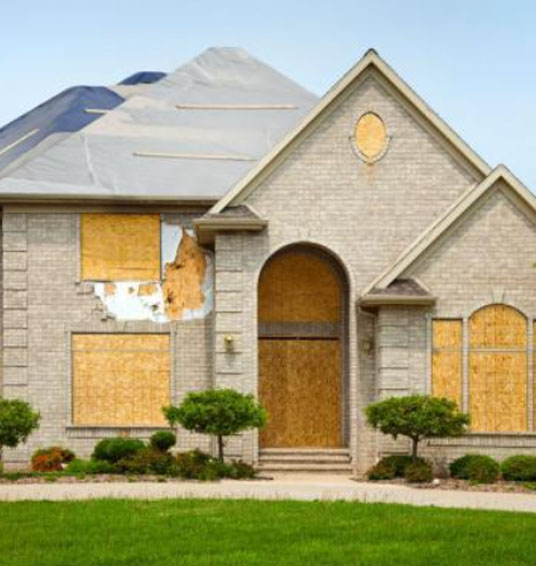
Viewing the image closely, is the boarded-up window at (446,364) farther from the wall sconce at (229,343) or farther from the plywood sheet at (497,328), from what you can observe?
the wall sconce at (229,343)

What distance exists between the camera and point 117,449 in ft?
88.4

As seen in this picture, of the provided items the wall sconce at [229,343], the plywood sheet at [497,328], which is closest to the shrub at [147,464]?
the wall sconce at [229,343]

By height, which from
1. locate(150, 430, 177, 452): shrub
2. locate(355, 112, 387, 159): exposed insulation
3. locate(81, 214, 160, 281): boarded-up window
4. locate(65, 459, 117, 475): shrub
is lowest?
locate(65, 459, 117, 475): shrub

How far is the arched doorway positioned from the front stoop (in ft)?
1.85

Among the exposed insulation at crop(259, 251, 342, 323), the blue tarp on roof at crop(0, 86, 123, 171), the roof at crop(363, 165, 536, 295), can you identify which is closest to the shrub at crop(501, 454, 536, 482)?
the roof at crop(363, 165, 536, 295)

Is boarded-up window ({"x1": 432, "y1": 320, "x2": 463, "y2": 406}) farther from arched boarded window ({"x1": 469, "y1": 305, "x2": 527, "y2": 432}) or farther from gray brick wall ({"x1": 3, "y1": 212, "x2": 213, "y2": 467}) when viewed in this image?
gray brick wall ({"x1": 3, "y1": 212, "x2": 213, "y2": 467})

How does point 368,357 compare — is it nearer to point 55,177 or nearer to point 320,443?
point 320,443

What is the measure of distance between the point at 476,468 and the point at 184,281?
7.96 m

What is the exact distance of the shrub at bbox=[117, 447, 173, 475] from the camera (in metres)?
25.0

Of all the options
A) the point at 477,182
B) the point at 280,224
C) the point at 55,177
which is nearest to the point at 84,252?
the point at 55,177

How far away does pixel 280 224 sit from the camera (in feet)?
93.5

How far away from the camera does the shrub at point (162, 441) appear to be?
28062 mm

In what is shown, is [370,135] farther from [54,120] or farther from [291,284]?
[54,120]

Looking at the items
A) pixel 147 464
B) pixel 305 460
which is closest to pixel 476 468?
pixel 305 460
